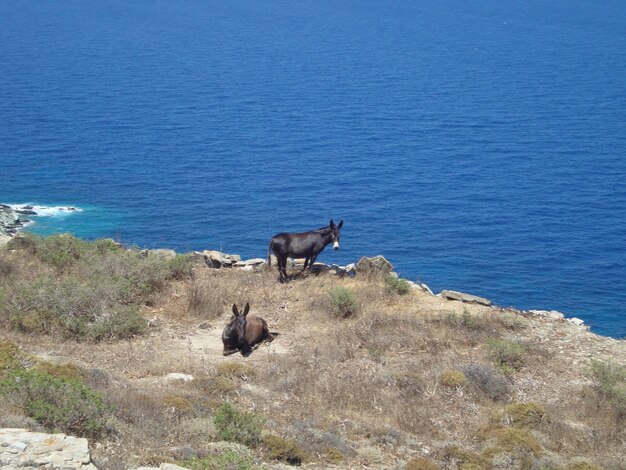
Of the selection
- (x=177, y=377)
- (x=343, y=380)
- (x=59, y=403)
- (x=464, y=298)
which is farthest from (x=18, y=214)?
(x=59, y=403)

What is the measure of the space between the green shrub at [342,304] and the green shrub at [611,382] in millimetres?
6628

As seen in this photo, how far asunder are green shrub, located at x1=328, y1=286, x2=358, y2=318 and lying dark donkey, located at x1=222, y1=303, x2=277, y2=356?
105 inches

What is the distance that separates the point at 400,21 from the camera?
15625cm

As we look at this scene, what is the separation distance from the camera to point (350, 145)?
79000mm

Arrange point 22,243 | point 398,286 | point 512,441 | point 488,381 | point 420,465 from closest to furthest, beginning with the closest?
point 420,465 < point 512,441 < point 488,381 < point 398,286 < point 22,243

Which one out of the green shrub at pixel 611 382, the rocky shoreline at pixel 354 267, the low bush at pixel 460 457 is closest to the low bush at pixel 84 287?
the rocky shoreline at pixel 354 267

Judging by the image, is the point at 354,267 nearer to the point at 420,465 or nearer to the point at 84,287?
the point at 84,287

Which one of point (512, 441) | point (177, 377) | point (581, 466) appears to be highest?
point (177, 377)

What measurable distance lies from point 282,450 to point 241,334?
7.00 meters

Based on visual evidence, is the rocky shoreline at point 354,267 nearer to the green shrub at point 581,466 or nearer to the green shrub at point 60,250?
the green shrub at point 60,250

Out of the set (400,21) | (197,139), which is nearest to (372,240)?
(197,139)

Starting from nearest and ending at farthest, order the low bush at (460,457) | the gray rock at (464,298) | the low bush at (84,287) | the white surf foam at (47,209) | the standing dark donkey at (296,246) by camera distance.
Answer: the low bush at (460,457), the low bush at (84,287), the gray rock at (464,298), the standing dark donkey at (296,246), the white surf foam at (47,209)

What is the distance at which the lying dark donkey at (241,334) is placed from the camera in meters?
21.0

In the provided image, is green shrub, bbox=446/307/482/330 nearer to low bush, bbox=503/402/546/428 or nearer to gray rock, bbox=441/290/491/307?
gray rock, bbox=441/290/491/307
